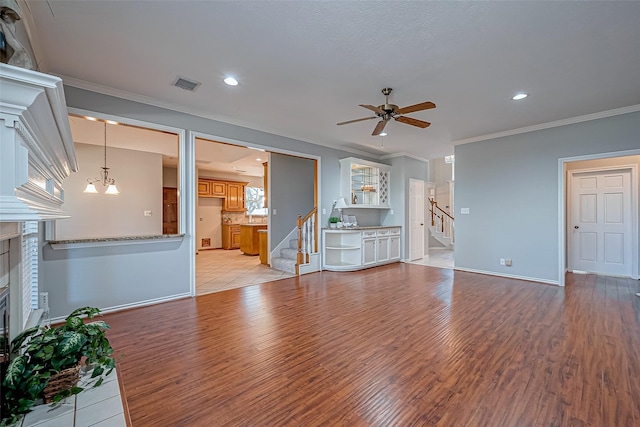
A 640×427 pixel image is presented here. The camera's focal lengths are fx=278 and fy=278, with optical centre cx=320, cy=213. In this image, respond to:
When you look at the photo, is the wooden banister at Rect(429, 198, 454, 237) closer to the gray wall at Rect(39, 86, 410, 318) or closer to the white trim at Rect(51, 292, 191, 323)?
the gray wall at Rect(39, 86, 410, 318)

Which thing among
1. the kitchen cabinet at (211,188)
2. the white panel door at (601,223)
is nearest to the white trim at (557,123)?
the white panel door at (601,223)

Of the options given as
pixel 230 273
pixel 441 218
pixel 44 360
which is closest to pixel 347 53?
pixel 44 360

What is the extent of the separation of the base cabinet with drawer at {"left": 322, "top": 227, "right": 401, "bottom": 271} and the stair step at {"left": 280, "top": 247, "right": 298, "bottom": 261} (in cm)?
65

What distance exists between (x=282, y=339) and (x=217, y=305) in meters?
1.41

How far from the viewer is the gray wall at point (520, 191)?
14.3ft

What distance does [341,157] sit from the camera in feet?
20.9

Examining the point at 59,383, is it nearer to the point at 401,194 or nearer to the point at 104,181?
the point at 104,181

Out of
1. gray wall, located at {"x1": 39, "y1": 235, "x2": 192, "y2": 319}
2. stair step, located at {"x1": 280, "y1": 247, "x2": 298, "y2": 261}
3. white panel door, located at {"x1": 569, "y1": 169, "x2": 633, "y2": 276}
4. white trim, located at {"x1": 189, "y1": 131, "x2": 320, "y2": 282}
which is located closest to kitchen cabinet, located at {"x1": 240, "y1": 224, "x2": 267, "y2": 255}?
white trim, located at {"x1": 189, "y1": 131, "x2": 320, "y2": 282}

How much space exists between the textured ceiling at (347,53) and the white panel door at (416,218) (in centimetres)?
334

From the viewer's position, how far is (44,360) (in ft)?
4.41

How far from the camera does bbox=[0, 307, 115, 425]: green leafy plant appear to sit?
4.12 ft

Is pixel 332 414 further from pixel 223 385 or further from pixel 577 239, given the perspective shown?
pixel 577 239

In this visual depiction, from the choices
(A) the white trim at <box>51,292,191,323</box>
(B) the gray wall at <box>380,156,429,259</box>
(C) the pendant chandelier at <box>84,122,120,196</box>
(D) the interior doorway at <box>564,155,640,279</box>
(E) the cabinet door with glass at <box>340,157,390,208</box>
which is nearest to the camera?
(A) the white trim at <box>51,292,191,323</box>

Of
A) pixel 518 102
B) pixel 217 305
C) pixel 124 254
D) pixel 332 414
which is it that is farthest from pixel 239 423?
pixel 518 102
